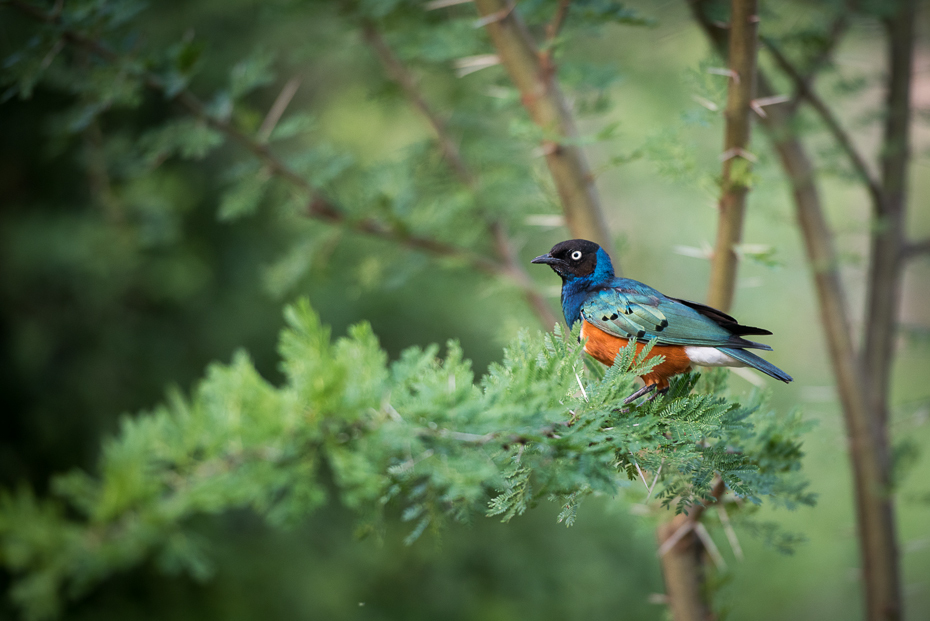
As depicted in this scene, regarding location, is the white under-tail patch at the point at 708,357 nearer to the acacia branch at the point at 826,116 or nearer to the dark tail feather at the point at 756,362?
the dark tail feather at the point at 756,362

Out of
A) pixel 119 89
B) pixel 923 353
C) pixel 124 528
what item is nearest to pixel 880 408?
pixel 923 353

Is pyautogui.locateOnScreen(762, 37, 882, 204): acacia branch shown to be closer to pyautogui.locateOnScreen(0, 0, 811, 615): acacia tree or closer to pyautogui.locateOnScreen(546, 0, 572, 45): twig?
pyautogui.locateOnScreen(546, 0, 572, 45): twig

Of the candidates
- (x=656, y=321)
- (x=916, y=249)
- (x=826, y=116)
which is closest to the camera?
(x=656, y=321)

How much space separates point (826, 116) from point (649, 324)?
141 centimetres

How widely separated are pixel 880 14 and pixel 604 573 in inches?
181

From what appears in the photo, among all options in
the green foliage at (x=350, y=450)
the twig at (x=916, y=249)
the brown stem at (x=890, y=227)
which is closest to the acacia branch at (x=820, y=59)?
the brown stem at (x=890, y=227)

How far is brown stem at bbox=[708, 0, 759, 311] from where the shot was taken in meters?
1.51

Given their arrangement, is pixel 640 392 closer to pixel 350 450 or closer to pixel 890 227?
pixel 350 450

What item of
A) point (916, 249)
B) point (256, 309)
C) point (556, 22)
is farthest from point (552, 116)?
point (256, 309)

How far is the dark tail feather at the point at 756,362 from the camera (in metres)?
1.39

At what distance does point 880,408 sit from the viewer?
107 inches

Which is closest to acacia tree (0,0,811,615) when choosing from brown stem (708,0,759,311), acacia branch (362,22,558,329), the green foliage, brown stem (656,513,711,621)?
the green foliage

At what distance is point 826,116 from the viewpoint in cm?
239

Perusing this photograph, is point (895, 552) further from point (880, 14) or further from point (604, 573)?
point (604, 573)
